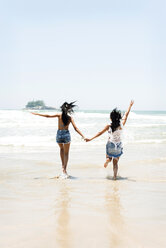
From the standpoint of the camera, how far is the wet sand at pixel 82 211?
307 centimetres

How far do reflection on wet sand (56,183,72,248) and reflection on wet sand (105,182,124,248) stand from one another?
465 millimetres

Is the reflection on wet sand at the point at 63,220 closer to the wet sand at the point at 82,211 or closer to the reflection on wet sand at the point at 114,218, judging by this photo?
the wet sand at the point at 82,211

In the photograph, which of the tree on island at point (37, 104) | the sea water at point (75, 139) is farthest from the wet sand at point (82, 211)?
the tree on island at point (37, 104)

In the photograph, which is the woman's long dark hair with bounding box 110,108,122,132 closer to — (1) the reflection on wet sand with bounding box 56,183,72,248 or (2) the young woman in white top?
(2) the young woman in white top

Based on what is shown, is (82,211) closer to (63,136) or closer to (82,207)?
(82,207)

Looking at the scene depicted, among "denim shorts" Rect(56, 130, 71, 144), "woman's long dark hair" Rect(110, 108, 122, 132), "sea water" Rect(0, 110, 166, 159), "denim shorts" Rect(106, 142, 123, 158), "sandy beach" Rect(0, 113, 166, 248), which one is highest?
"woman's long dark hair" Rect(110, 108, 122, 132)

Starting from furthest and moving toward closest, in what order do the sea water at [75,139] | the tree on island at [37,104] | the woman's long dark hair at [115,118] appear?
the tree on island at [37,104]
the sea water at [75,139]
the woman's long dark hair at [115,118]

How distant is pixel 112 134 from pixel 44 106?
140 meters

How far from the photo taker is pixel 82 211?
400 cm

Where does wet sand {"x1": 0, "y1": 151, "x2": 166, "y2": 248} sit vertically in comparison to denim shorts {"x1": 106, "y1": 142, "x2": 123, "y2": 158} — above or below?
below

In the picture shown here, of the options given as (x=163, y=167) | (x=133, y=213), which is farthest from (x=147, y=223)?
(x=163, y=167)

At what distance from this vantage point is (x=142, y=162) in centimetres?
884

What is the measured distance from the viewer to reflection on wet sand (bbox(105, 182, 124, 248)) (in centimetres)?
309

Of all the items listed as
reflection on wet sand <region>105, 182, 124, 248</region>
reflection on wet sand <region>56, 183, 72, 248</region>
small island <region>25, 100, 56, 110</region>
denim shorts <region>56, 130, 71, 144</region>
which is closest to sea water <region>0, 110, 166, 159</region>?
denim shorts <region>56, 130, 71, 144</region>
